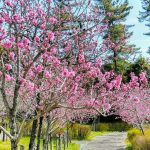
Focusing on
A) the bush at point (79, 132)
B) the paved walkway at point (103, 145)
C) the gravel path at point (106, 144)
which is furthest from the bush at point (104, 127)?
the paved walkway at point (103, 145)

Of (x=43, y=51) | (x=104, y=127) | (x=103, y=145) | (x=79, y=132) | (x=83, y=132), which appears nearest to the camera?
(x=43, y=51)

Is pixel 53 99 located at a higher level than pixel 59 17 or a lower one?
lower

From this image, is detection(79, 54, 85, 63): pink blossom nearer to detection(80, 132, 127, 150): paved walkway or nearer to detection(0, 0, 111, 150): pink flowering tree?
detection(0, 0, 111, 150): pink flowering tree

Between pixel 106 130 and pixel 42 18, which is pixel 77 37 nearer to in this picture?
pixel 42 18

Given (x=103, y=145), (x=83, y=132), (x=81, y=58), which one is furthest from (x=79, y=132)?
(x=81, y=58)

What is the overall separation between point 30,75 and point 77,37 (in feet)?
4.91

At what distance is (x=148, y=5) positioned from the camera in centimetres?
4988

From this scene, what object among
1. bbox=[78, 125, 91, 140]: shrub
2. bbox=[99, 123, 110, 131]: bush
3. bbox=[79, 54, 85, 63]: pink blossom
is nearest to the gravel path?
bbox=[78, 125, 91, 140]: shrub

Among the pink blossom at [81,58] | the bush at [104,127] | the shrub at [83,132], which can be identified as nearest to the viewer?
the pink blossom at [81,58]

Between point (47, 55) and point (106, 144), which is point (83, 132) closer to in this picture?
point (106, 144)

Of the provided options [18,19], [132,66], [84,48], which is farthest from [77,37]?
[132,66]

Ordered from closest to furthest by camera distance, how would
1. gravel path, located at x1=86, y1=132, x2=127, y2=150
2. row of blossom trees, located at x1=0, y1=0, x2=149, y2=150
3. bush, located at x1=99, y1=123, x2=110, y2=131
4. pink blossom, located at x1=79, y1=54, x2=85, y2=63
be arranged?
1. row of blossom trees, located at x1=0, y1=0, x2=149, y2=150
2. pink blossom, located at x1=79, y1=54, x2=85, y2=63
3. gravel path, located at x1=86, y1=132, x2=127, y2=150
4. bush, located at x1=99, y1=123, x2=110, y2=131

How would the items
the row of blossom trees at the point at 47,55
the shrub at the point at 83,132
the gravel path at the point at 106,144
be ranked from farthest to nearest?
the shrub at the point at 83,132, the gravel path at the point at 106,144, the row of blossom trees at the point at 47,55

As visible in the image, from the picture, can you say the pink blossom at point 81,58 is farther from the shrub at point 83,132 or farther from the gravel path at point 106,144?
the shrub at point 83,132
